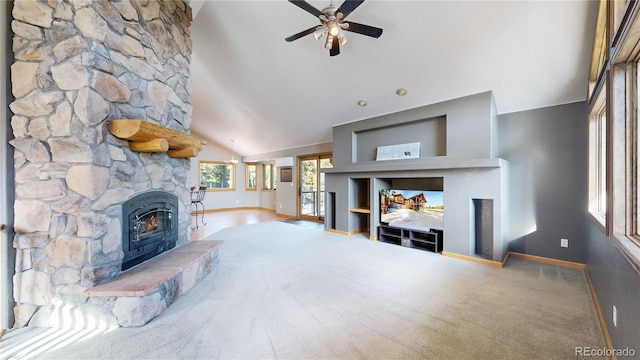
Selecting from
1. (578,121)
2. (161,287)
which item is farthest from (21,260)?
(578,121)

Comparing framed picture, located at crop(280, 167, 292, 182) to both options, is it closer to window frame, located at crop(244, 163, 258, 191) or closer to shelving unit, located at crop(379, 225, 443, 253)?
window frame, located at crop(244, 163, 258, 191)

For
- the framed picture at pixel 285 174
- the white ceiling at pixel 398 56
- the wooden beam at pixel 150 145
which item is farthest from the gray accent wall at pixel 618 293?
the framed picture at pixel 285 174

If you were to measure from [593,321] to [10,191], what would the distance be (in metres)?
4.88

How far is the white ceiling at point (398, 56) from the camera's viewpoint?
8.48 feet

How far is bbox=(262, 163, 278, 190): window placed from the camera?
379 inches

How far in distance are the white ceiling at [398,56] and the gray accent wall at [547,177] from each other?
0.25 m

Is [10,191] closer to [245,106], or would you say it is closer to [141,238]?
[141,238]

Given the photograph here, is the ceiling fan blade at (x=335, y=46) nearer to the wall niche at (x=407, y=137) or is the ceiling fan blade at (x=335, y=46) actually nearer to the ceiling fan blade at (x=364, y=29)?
the ceiling fan blade at (x=364, y=29)

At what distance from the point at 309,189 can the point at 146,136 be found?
5750mm

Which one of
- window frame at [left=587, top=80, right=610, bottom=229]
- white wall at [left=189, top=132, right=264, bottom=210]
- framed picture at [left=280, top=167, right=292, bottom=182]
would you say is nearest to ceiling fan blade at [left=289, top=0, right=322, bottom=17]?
window frame at [left=587, top=80, right=610, bottom=229]

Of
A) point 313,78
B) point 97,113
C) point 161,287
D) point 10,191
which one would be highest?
point 313,78

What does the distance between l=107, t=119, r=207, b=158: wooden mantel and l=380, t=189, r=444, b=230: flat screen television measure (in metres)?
3.55

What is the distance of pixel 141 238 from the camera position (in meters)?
2.40

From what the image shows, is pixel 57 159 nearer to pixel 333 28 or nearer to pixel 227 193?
pixel 333 28
